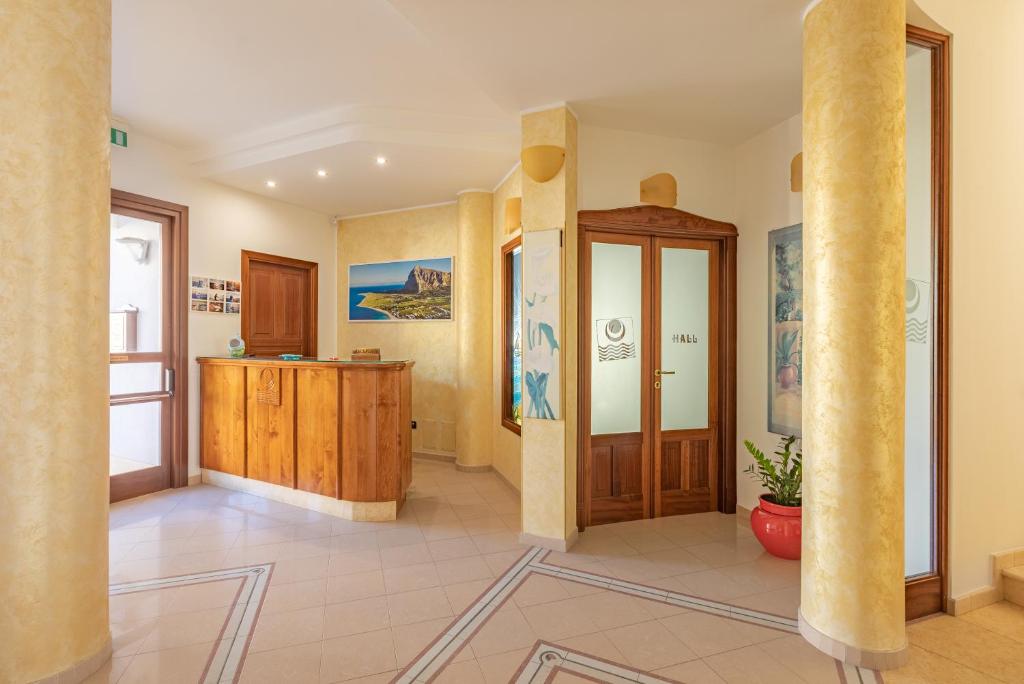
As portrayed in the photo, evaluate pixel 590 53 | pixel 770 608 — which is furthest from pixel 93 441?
pixel 770 608

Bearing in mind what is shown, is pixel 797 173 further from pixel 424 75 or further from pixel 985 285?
pixel 424 75

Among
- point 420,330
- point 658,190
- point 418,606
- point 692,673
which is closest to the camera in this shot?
point 692,673

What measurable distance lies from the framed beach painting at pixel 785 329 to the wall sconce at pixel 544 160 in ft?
5.68

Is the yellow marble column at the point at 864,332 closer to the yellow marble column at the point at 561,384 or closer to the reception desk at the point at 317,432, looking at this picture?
the yellow marble column at the point at 561,384

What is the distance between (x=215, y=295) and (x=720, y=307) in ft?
15.8

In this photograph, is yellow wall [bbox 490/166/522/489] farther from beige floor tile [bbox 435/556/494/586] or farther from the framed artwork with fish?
beige floor tile [bbox 435/556/494/586]

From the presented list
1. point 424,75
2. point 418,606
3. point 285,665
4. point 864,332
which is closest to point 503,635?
point 418,606

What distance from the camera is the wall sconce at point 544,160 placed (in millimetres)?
3266

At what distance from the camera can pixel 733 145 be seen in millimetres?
3984

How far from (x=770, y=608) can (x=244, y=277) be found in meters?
5.42

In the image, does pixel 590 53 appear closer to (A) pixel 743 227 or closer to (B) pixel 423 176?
(A) pixel 743 227

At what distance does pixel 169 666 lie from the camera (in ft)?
6.77

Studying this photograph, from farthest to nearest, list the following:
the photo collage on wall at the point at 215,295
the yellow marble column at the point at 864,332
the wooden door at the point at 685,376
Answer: the photo collage on wall at the point at 215,295 < the wooden door at the point at 685,376 < the yellow marble column at the point at 864,332

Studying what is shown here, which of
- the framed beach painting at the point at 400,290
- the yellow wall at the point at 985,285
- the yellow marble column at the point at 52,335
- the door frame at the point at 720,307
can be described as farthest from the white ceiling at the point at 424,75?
the framed beach painting at the point at 400,290
